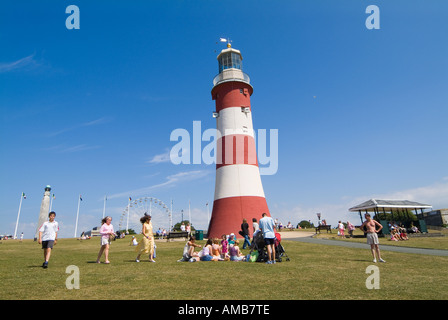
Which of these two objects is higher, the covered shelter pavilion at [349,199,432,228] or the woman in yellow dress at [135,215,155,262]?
the covered shelter pavilion at [349,199,432,228]

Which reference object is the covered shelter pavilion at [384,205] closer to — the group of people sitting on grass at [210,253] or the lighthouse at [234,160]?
the lighthouse at [234,160]

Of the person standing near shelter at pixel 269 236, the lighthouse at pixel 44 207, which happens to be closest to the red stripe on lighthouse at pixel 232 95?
the person standing near shelter at pixel 269 236

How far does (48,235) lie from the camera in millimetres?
8336

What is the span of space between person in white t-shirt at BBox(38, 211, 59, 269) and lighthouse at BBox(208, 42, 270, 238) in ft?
43.8

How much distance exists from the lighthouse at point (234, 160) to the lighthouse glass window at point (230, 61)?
32cm

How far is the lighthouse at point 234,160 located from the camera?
2052 cm

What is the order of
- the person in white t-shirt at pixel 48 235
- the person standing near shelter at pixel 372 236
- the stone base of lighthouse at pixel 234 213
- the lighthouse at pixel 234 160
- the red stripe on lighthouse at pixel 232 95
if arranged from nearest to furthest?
1. the person in white t-shirt at pixel 48 235
2. the person standing near shelter at pixel 372 236
3. the stone base of lighthouse at pixel 234 213
4. the lighthouse at pixel 234 160
5. the red stripe on lighthouse at pixel 232 95

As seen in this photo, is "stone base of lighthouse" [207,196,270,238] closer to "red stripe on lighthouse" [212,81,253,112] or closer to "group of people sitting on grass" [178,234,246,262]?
"red stripe on lighthouse" [212,81,253,112]

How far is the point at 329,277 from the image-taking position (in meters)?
6.43

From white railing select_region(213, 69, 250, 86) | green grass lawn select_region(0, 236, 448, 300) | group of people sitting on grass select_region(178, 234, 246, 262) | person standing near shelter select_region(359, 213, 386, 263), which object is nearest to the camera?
green grass lawn select_region(0, 236, 448, 300)

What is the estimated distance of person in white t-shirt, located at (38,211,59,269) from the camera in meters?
A: 8.16

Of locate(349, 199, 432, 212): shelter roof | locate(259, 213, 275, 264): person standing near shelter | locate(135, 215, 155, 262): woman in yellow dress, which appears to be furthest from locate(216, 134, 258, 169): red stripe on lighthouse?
locate(349, 199, 432, 212): shelter roof
